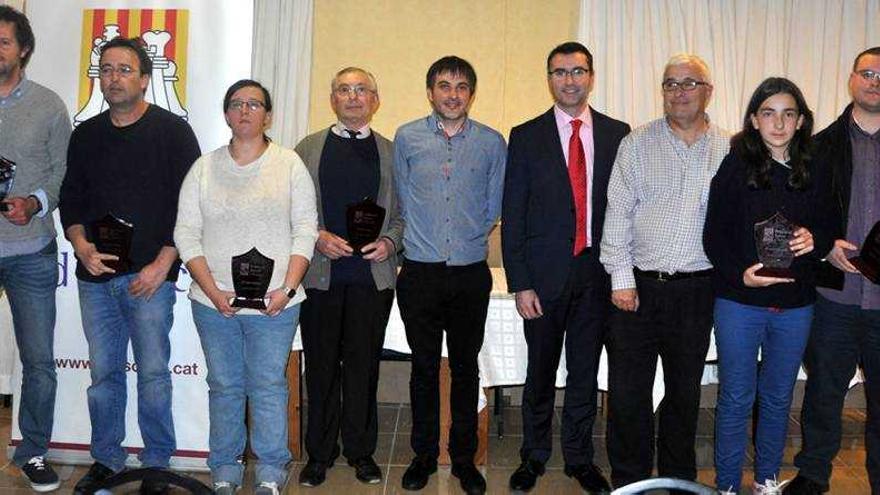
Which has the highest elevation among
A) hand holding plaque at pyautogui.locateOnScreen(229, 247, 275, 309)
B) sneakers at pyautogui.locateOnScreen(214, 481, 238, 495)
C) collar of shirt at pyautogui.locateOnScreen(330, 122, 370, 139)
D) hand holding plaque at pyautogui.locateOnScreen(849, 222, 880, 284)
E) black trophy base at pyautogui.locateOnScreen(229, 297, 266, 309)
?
collar of shirt at pyautogui.locateOnScreen(330, 122, 370, 139)

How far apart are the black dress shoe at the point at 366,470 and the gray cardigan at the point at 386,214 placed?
0.82 metres

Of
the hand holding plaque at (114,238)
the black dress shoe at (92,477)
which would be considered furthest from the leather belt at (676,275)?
the black dress shoe at (92,477)

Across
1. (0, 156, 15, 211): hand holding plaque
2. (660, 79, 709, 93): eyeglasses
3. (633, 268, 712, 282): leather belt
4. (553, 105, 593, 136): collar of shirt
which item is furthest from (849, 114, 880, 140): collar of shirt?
(0, 156, 15, 211): hand holding plaque

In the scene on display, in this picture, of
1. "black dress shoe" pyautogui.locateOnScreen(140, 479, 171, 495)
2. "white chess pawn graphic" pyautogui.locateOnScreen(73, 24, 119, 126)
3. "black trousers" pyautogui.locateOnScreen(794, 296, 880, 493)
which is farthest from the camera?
"white chess pawn graphic" pyautogui.locateOnScreen(73, 24, 119, 126)

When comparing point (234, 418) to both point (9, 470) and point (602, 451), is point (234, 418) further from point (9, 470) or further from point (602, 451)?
point (602, 451)

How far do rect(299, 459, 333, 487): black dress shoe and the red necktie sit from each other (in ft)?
4.86

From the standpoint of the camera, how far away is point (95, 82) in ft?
12.4

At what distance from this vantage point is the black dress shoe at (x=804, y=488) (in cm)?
337

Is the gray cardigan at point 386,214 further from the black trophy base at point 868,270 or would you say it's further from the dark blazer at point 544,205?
the black trophy base at point 868,270

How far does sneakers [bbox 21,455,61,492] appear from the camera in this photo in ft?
11.5

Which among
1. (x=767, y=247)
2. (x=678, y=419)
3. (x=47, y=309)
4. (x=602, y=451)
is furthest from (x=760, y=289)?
(x=47, y=309)

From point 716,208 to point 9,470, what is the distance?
10.9 feet

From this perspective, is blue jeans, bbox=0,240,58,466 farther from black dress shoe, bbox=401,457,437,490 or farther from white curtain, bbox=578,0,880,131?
white curtain, bbox=578,0,880,131

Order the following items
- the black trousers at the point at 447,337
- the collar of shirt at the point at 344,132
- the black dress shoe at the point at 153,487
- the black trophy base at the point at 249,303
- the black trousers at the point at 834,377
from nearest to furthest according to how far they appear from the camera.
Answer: the black dress shoe at the point at 153,487 → the black trophy base at the point at 249,303 → the black trousers at the point at 834,377 → the black trousers at the point at 447,337 → the collar of shirt at the point at 344,132
